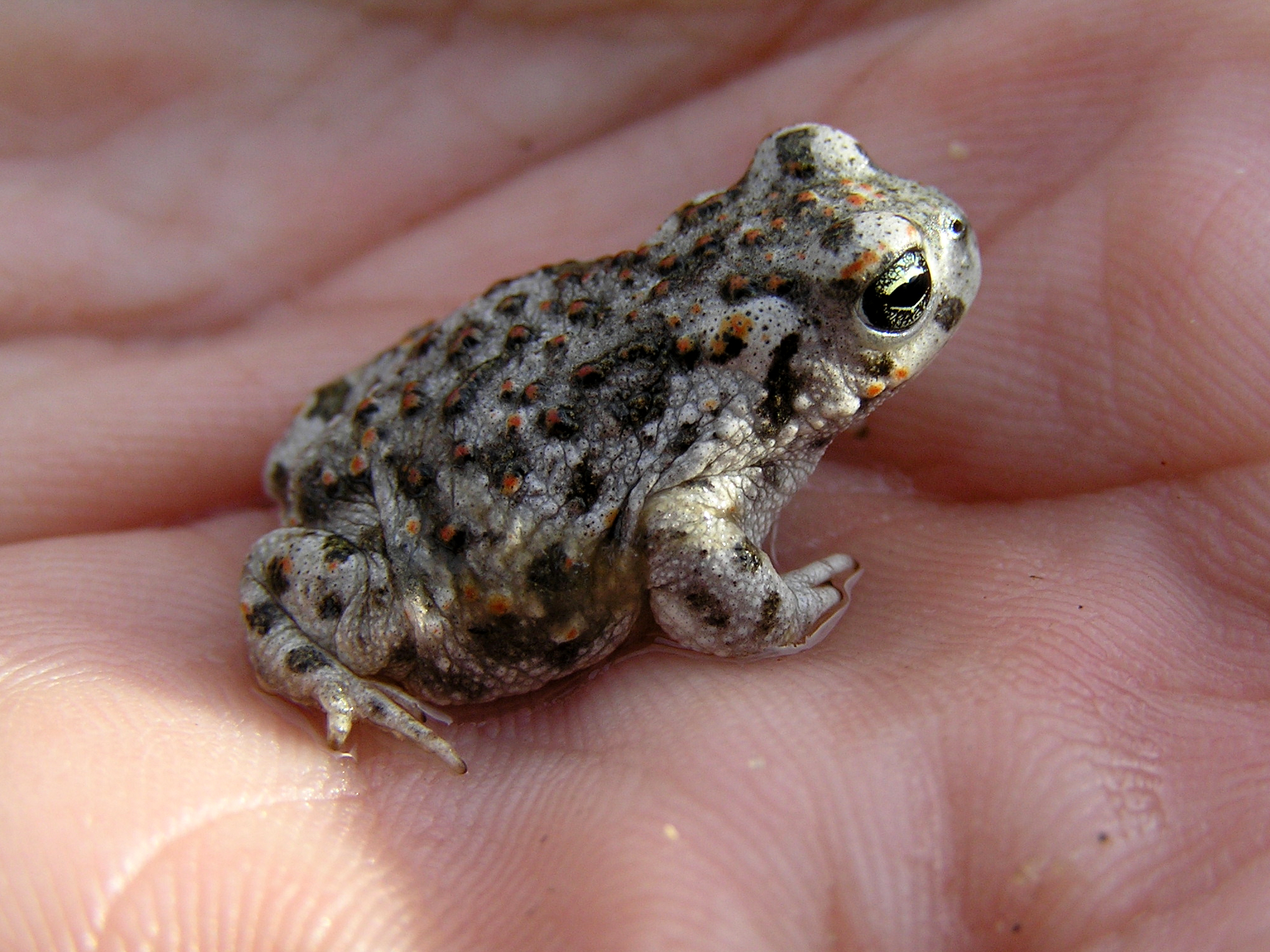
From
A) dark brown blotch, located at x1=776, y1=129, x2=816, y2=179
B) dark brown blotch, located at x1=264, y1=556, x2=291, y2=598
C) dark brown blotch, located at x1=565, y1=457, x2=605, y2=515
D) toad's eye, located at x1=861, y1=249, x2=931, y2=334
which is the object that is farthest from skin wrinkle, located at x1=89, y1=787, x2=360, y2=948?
dark brown blotch, located at x1=776, y1=129, x2=816, y2=179

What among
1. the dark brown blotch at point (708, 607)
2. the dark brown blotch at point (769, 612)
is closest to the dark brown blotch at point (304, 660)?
the dark brown blotch at point (708, 607)

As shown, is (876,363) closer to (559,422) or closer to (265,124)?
(559,422)

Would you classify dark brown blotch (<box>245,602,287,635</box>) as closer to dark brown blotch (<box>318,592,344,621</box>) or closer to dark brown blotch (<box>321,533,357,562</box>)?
dark brown blotch (<box>318,592,344,621</box>)

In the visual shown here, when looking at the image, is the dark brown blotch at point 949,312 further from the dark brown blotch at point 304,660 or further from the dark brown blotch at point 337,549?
the dark brown blotch at point 304,660

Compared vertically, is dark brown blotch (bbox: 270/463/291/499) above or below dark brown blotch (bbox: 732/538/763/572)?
above

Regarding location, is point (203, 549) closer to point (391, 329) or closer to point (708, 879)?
point (391, 329)

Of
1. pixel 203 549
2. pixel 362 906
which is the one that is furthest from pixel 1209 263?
pixel 203 549

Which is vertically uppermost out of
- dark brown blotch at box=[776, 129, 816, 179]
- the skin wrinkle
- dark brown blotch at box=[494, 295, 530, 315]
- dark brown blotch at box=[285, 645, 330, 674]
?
dark brown blotch at box=[776, 129, 816, 179]

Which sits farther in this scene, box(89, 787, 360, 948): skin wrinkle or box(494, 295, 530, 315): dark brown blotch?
box(494, 295, 530, 315): dark brown blotch
